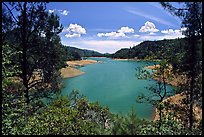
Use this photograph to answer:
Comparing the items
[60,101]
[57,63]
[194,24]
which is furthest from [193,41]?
[60,101]

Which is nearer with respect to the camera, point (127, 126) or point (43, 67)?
point (127, 126)

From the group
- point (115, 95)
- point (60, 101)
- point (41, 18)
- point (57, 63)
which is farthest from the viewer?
point (115, 95)

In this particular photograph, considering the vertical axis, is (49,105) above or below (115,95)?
above

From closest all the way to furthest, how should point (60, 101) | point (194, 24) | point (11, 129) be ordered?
point (11, 129), point (194, 24), point (60, 101)

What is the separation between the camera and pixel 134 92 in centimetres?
2625

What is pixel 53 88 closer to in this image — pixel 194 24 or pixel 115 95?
pixel 194 24

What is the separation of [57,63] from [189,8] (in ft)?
13.3

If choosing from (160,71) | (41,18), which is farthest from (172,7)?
(160,71)

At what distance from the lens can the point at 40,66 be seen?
737cm

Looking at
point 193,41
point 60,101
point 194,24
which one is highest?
point 194,24

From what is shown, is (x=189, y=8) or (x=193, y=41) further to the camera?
(x=193, y=41)

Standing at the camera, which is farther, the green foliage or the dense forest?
the dense forest

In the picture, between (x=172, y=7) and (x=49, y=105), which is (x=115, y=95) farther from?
(x=172, y=7)

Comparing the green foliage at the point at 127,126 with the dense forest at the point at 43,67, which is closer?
the green foliage at the point at 127,126
